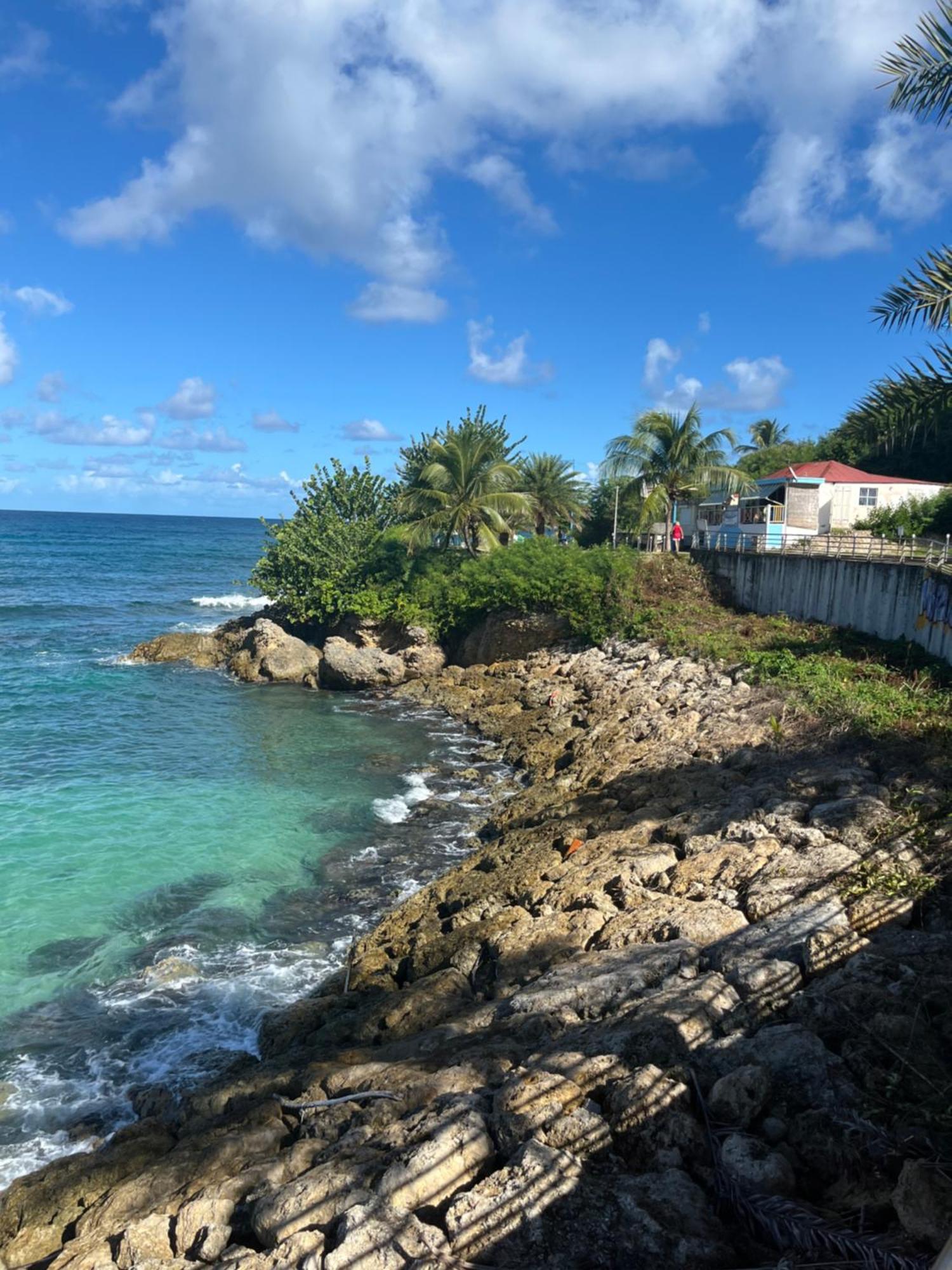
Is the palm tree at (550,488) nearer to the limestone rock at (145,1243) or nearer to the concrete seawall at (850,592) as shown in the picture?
the concrete seawall at (850,592)

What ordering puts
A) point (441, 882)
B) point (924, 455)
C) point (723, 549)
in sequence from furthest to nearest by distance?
point (924, 455)
point (723, 549)
point (441, 882)

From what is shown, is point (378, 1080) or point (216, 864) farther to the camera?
point (216, 864)

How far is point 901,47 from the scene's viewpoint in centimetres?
966

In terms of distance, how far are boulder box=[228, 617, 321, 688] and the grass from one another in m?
12.5

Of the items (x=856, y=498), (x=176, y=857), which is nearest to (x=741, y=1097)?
(x=176, y=857)

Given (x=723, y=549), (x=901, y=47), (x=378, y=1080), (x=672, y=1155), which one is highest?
(x=901, y=47)

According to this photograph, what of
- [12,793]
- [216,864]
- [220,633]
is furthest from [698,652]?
[220,633]

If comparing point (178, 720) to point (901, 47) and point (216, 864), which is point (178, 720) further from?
point (901, 47)

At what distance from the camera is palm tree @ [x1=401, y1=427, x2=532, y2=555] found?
31.2 meters

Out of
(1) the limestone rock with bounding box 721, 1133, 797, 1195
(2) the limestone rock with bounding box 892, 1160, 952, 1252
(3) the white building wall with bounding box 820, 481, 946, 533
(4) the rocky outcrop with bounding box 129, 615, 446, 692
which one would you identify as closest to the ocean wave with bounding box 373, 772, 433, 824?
(4) the rocky outcrop with bounding box 129, 615, 446, 692

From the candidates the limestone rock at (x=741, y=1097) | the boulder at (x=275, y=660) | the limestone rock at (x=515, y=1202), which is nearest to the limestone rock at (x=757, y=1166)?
the limestone rock at (x=741, y=1097)

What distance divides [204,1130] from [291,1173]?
198 cm

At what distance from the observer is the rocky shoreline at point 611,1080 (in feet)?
16.2

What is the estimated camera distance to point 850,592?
23.0 meters
